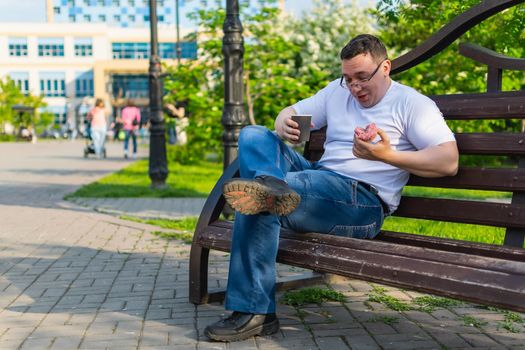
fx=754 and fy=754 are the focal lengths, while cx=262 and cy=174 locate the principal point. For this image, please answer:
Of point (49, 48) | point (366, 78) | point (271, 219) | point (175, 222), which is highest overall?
point (49, 48)

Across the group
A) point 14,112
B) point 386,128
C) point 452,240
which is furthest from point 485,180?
point 14,112

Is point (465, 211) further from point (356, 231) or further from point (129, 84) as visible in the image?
point (129, 84)

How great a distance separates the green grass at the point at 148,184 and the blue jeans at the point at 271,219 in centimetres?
709

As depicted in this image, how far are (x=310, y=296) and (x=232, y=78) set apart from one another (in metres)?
3.69

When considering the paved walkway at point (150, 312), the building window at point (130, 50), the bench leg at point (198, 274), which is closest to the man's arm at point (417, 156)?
the paved walkway at point (150, 312)

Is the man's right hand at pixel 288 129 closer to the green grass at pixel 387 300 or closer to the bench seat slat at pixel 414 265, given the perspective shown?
the bench seat slat at pixel 414 265

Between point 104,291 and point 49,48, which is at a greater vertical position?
point 49,48

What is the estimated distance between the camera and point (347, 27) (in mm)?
16531

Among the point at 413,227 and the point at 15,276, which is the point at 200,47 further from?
the point at 15,276

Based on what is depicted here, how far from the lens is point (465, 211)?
3566 mm

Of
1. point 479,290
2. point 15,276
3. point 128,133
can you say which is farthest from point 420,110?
point 128,133

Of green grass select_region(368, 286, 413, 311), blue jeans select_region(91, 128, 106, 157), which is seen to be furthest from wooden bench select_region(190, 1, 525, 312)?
blue jeans select_region(91, 128, 106, 157)

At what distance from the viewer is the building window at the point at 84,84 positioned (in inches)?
3290

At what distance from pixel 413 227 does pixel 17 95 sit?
192 ft
